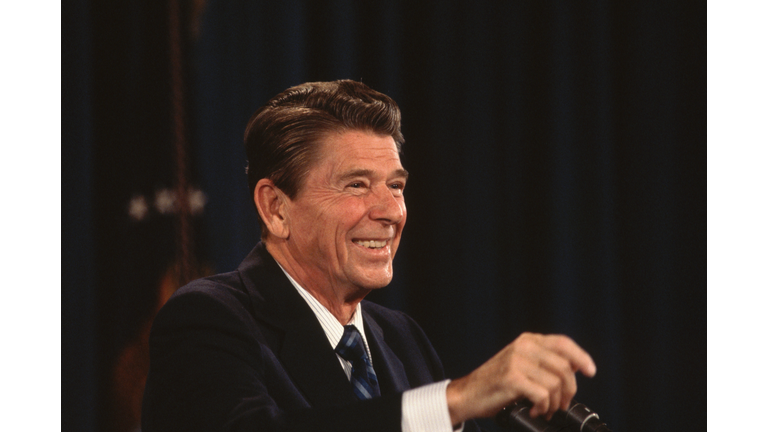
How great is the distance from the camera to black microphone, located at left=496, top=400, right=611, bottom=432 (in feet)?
3.12

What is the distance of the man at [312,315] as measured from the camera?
3.26 ft

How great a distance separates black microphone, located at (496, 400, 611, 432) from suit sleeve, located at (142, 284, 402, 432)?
16 cm

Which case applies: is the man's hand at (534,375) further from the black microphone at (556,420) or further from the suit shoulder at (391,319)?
the suit shoulder at (391,319)

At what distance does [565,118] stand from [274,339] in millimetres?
1422

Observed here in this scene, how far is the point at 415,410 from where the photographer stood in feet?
3.14

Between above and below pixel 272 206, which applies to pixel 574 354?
below

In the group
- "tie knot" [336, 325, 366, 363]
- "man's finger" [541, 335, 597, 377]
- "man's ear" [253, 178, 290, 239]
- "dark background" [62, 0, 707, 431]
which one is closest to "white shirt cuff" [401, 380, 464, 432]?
"man's finger" [541, 335, 597, 377]

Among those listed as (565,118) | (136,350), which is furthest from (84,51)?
(565,118)

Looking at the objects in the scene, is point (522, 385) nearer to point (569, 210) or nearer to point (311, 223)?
point (311, 223)

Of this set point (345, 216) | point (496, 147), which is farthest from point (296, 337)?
point (496, 147)

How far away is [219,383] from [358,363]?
0.40m

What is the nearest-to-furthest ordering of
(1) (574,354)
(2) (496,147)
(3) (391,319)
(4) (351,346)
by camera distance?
(1) (574,354), (4) (351,346), (3) (391,319), (2) (496,147)

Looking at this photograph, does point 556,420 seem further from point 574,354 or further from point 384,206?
point 384,206

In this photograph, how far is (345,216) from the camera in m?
1.43
